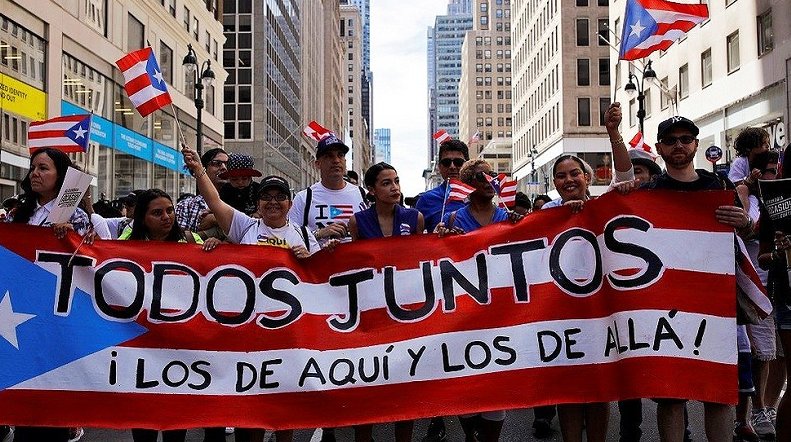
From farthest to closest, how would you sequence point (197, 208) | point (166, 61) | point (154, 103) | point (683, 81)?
point (166, 61) → point (683, 81) → point (197, 208) → point (154, 103)

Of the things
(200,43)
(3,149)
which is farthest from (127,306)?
(200,43)

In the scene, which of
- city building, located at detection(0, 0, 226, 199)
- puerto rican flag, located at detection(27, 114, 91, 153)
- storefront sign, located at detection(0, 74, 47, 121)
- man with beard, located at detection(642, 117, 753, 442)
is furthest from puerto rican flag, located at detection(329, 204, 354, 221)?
storefront sign, located at detection(0, 74, 47, 121)

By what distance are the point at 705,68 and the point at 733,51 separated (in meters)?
2.71

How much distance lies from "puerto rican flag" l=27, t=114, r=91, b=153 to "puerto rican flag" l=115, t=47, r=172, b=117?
493cm

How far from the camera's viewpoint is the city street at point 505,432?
6.37 meters

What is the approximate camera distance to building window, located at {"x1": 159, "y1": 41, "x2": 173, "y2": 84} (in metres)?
32.9

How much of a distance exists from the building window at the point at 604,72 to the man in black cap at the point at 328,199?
188 feet

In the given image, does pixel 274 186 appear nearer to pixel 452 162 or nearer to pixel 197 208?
pixel 452 162

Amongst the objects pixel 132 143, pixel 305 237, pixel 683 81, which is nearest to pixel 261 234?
pixel 305 237

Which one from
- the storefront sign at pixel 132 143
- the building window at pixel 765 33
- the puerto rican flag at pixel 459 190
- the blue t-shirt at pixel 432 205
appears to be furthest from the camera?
the storefront sign at pixel 132 143

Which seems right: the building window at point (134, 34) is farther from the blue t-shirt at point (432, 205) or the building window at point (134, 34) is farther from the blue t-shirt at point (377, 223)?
the blue t-shirt at point (377, 223)

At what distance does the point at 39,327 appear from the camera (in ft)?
15.8

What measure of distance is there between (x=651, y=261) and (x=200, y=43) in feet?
123

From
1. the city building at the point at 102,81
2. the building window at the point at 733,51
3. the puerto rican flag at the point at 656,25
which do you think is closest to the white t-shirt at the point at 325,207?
the puerto rican flag at the point at 656,25
